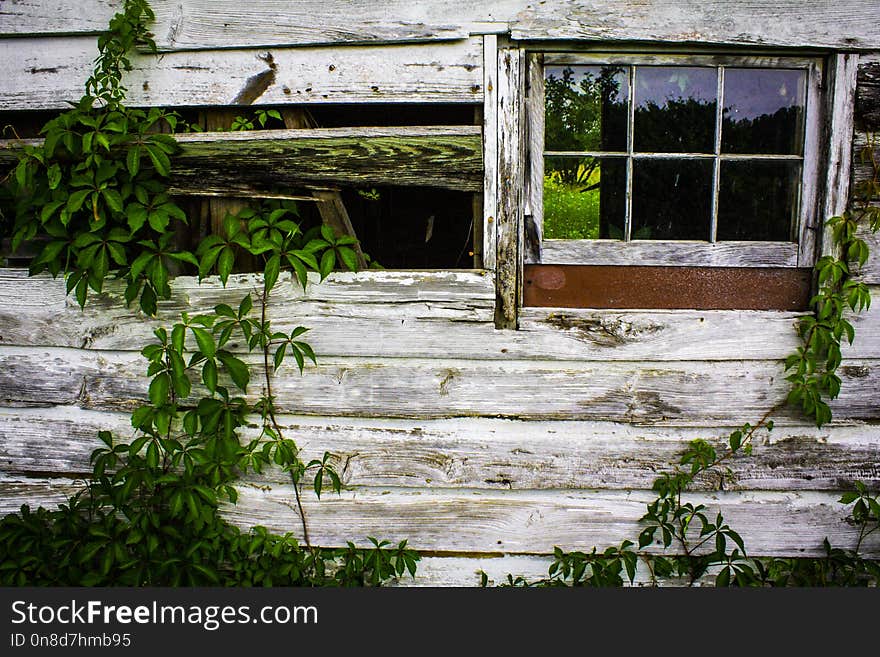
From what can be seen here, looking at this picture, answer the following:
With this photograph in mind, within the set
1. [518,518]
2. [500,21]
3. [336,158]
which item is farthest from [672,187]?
[518,518]

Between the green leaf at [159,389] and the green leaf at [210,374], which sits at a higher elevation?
the green leaf at [210,374]

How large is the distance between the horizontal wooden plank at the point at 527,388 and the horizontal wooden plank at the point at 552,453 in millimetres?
50

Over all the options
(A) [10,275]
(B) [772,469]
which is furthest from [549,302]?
(A) [10,275]

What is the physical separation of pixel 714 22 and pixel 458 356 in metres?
1.38

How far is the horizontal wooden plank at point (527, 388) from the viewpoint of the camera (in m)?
2.30

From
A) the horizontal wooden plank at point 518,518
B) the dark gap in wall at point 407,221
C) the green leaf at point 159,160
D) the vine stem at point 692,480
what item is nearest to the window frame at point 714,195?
the vine stem at point 692,480

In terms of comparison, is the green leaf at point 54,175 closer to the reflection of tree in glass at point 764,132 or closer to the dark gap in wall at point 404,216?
the dark gap in wall at point 404,216

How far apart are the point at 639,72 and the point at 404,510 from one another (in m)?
1.75

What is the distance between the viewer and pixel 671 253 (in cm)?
230

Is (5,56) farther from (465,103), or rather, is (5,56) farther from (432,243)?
(432,243)

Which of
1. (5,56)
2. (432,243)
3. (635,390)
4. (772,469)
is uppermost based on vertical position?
(5,56)

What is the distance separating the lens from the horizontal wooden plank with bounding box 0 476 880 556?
7.73 ft

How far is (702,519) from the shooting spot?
2299 mm

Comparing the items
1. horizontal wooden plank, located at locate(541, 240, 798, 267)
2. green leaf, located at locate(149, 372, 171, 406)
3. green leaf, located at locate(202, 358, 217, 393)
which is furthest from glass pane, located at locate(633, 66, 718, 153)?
green leaf, located at locate(149, 372, 171, 406)
